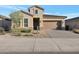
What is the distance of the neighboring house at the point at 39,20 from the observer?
12.9 metres

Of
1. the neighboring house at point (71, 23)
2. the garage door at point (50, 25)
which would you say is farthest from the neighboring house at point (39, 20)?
the neighboring house at point (71, 23)

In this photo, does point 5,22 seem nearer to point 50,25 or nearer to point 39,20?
point 39,20

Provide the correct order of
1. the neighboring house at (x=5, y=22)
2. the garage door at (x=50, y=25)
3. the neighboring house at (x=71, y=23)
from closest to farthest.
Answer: the neighboring house at (x=71, y=23) → the neighboring house at (x=5, y=22) → the garage door at (x=50, y=25)

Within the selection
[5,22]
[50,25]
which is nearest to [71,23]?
[50,25]

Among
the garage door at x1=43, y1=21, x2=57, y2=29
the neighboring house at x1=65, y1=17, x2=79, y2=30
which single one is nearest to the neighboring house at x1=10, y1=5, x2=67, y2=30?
the garage door at x1=43, y1=21, x2=57, y2=29

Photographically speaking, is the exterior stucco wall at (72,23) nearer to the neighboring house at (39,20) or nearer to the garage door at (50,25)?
the neighboring house at (39,20)

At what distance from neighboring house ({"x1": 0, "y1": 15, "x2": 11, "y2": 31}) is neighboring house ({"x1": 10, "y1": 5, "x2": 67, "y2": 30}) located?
0.32m

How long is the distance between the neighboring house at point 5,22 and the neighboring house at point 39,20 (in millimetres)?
318

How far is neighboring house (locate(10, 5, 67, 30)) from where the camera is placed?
1290cm

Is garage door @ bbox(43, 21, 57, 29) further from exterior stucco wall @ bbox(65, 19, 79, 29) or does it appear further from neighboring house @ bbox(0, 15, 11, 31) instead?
neighboring house @ bbox(0, 15, 11, 31)

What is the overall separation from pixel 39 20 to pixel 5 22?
209cm

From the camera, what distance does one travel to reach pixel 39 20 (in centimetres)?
1368
